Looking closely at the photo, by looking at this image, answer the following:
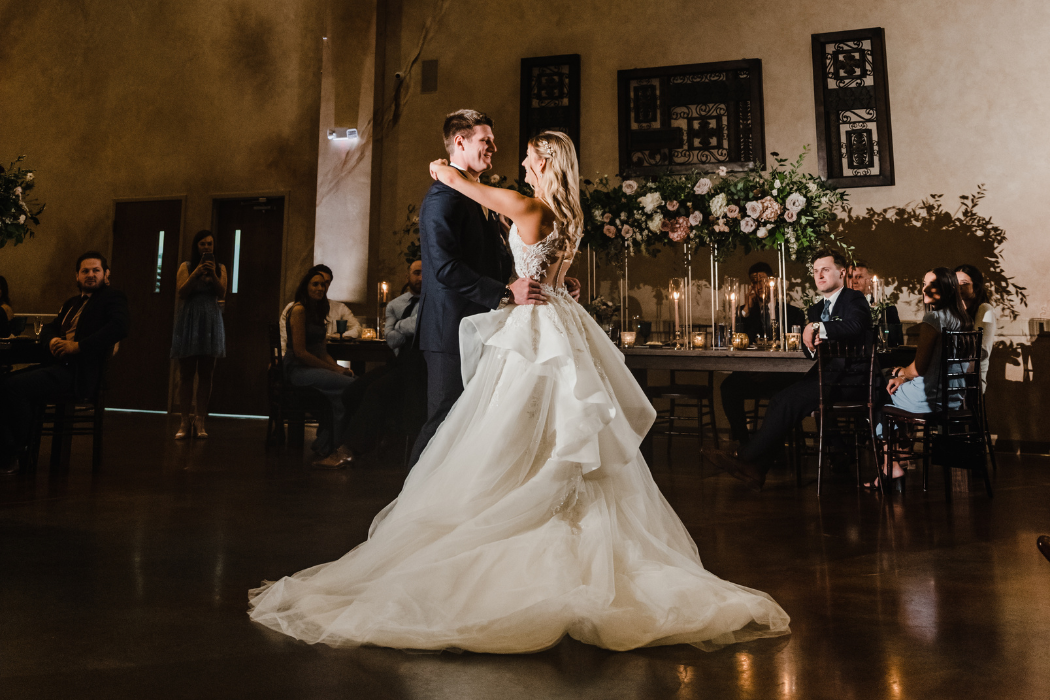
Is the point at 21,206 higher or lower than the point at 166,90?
lower

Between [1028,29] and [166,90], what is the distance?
343 inches

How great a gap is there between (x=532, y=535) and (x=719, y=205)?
3.99 m

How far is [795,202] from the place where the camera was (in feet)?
17.7

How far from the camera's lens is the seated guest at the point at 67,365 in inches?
182

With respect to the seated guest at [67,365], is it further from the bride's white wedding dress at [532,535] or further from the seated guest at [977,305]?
the seated guest at [977,305]

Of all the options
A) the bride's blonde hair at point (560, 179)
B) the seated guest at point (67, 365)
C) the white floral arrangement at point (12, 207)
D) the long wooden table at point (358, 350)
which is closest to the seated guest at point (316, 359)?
the long wooden table at point (358, 350)

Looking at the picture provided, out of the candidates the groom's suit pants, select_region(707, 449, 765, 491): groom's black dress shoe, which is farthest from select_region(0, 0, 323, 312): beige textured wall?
the groom's suit pants

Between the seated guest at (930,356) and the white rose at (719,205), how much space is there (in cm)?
144

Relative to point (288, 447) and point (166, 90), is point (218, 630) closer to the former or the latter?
point (288, 447)

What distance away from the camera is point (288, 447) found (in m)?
6.25

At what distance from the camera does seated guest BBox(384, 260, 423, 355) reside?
17.7 ft

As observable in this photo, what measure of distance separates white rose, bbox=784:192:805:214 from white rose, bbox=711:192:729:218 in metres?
0.42

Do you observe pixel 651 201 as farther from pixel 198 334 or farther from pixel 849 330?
pixel 198 334

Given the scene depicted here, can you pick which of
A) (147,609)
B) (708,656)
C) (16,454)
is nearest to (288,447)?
(16,454)
